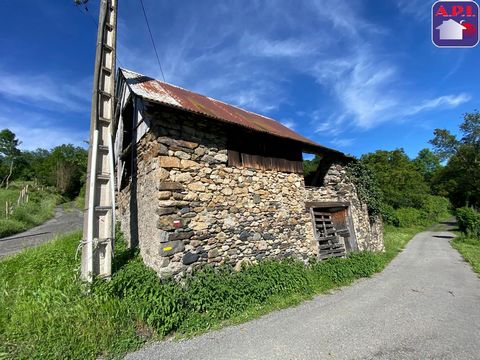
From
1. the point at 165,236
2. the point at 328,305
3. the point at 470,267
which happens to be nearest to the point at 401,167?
the point at 470,267

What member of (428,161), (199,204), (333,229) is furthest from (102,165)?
(428,161)

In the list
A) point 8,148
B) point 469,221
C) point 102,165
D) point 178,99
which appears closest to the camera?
point 102,165

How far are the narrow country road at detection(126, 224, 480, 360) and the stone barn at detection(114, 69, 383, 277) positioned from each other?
63.5 inches

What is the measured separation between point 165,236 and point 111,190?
4.72 ft

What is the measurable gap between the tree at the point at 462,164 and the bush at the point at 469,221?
21952 mm

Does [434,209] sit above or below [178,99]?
below

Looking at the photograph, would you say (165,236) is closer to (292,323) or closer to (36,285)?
(36,285)

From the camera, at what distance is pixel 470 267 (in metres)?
9.09

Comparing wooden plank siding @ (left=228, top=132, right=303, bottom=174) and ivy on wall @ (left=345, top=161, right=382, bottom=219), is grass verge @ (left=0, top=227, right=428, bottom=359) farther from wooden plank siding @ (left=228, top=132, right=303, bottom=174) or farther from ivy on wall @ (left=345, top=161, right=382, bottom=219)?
ivy on wall @ (left=345, top=161, right=382, bottom=219)

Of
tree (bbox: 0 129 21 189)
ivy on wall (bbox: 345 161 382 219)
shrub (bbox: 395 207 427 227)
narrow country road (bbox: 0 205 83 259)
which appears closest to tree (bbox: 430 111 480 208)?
shrub (bbox: 395 207 427 227)

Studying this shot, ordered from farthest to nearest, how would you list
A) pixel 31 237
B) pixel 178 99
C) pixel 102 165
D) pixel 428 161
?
pixel 428 161
pixel 31 237
pixel 178 99
pixel 102 165

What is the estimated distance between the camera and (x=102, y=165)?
5.10 meters

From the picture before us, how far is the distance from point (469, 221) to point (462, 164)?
994 inches

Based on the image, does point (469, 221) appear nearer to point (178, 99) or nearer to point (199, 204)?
point (199, 204)
